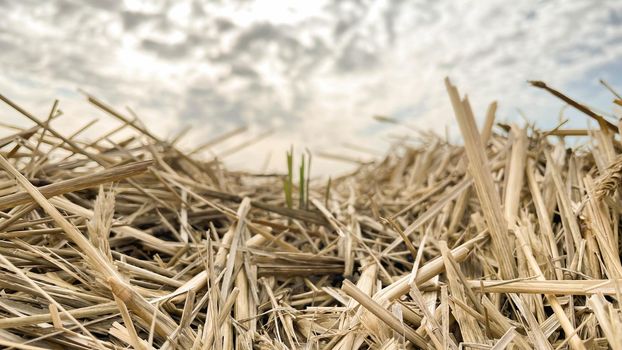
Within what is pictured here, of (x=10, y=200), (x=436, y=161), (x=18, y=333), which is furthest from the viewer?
(x=436, y=161)

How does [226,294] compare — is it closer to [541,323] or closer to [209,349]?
[209,349]

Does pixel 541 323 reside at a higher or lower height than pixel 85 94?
lower

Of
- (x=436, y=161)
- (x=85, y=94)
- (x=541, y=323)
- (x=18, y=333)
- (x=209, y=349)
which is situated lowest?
(x=541, y=323)

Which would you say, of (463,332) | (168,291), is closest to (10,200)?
(168,291)

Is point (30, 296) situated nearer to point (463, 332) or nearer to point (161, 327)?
point (161, 327)

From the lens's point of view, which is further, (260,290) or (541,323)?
(260,290)

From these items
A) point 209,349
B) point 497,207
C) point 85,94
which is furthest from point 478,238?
point 85,94

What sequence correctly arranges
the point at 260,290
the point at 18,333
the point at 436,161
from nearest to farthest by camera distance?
the point at 18,333 < the point at 260,290 < the point at 436,161
